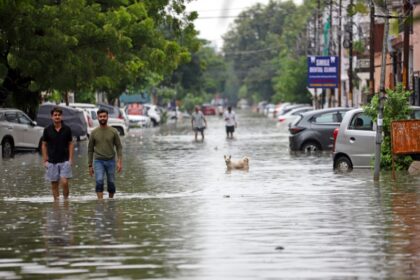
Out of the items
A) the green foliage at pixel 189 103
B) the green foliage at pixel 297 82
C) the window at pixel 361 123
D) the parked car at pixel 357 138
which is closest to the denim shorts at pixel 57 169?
the parked car at pixel 357 138

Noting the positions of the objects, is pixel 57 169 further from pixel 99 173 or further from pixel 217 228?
pixel 217 228

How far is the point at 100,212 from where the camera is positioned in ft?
60.3

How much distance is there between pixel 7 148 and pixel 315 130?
427 inches

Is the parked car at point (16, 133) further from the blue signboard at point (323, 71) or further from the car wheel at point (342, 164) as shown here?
the blue signboard at point (323, 71)

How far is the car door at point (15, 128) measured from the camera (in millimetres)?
43031

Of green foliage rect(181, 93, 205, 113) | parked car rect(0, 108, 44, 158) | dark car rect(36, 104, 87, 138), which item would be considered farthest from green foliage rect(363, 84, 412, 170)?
green foliage rect(181, 93, 205, 113)

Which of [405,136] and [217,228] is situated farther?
[405,136]

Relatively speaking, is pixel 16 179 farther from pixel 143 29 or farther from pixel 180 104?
pixel 180 104

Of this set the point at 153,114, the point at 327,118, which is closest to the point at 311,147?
the point at 327,118

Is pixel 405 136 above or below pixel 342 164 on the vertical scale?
above

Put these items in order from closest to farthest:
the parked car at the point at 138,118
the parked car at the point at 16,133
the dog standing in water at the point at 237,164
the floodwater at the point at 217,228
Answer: the floodwater at the point at 217,228
the dog standing in water at the point at 237,164
the parked car at the point at 16,133
the parked car at the point at 138,118

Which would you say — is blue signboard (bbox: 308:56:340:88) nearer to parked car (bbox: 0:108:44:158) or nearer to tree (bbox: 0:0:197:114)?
tree (bbox: 0:0:197:114)

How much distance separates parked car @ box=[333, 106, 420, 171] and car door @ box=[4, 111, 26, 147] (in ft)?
56.8

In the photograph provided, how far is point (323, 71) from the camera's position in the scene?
7306 cm
